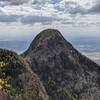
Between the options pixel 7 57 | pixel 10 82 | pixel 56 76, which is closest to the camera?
pixel 10 82

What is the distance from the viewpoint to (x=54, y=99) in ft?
606

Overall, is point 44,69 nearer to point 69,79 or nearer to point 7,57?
point 69,79

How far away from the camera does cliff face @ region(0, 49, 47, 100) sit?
156875 millimetres

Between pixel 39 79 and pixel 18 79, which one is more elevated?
pixel 18 79

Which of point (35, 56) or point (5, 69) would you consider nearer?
point (5, 69)

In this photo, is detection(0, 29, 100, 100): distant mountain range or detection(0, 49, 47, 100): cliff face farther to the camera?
detection(0, 29, 100, 100): distant mountain range

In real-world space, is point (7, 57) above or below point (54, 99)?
above

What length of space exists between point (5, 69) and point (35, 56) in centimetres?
3620

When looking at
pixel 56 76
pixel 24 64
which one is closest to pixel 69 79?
pixel 56 76

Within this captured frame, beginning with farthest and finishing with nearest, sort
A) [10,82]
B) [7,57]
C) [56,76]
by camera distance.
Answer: [56,76] → [7,57] → [10,82]

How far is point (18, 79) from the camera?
532 feet

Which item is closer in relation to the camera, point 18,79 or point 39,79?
point 18,79

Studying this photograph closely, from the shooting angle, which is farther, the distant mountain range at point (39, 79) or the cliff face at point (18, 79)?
the distant mountain range at point (39, 79)

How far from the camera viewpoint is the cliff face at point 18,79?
515ft
